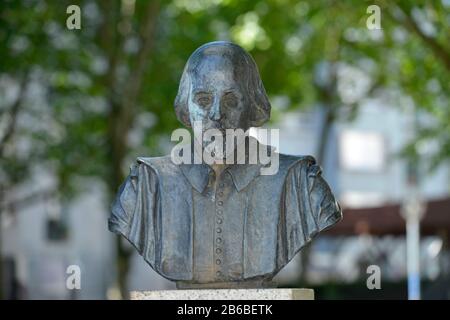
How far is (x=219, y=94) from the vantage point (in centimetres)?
795

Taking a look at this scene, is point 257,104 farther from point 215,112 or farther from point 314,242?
point 314,242

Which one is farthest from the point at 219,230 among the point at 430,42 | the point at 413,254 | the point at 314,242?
the point at 314,242

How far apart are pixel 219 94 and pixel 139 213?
969 mm

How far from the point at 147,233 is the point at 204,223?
395 mm

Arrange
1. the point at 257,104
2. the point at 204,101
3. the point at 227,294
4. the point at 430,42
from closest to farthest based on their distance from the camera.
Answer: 1. the point at 227,294
2. the point at 204,101
3. the point at 257,104
4. the point at 430,42

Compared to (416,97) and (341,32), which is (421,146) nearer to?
(416,97)

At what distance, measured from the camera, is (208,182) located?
315 inches

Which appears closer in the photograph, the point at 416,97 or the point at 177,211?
the point at 177,211

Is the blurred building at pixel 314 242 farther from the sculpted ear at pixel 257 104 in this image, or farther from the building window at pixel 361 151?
the sculpted ear at pixel 257 104

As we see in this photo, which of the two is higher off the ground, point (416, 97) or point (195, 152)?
point (416, 97)

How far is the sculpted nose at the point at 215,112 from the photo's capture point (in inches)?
310

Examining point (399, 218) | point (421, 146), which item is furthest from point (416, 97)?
point (399, 218)

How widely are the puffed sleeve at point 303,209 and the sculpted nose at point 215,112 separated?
63cm

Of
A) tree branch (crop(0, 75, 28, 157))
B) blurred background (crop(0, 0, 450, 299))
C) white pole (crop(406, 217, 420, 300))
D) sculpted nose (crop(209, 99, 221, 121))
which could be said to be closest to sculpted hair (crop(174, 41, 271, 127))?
sculpted nose (crop(209, 99, 221, 121))
